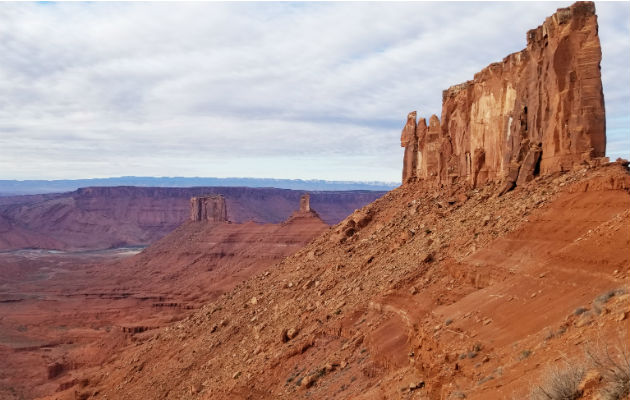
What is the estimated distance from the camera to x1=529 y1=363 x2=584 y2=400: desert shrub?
781 centimetres

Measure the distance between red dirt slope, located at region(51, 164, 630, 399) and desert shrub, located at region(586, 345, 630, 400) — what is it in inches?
34.3

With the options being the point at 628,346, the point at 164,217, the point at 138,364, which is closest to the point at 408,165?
the point at 138,364

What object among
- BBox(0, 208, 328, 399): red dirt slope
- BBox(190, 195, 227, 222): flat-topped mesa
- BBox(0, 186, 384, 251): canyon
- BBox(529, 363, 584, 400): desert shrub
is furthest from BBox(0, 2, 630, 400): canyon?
BBox(0, 186, 384, 251): canyon

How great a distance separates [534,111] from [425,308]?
967 cm

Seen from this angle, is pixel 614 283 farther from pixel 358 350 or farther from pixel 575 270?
pixel 358 350

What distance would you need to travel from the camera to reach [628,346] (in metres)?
8.26

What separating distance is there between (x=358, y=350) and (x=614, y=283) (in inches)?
366

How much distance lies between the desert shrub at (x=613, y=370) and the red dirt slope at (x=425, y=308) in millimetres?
872

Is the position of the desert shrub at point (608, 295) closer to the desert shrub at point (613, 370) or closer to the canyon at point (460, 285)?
the canyon at point (460, 285)

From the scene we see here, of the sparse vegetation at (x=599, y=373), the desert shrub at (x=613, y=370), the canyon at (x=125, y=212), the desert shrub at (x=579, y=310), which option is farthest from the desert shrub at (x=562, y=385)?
the canyon at (x=125, y=212)

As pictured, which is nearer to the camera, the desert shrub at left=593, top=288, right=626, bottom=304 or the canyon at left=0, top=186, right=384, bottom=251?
the desert shrub at left=593, top=288, right=626, bottom=304

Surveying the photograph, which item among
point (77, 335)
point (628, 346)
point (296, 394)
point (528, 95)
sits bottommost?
point (77, 335)

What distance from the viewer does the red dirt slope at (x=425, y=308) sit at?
1240 cm

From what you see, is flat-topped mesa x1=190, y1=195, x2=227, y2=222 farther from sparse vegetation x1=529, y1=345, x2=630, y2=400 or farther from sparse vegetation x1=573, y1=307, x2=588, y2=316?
sparse vegetation x1=529, y1=345, x2=630, y2=400
